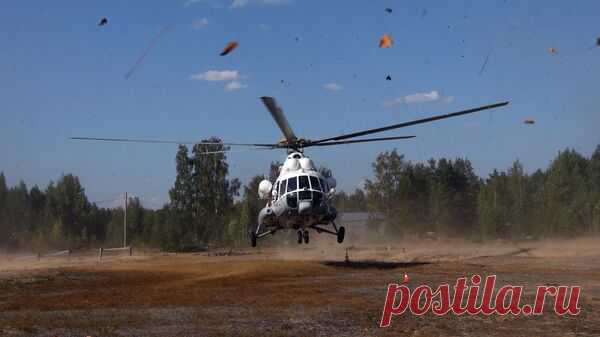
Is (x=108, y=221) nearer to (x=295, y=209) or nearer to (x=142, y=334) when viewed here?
(x=295, y=209)

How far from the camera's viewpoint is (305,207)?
2567cm

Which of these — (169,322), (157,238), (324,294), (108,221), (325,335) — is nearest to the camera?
(325,335)

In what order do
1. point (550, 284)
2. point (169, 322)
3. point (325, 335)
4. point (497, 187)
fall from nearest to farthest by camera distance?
point (325, 335), point (169, 322), point (550, 284), point (497, 187)

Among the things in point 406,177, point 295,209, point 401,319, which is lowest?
point 401,319

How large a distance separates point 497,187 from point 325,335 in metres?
84.0

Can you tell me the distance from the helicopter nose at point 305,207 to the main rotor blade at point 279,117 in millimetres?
3673

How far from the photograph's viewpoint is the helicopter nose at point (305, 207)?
25688 millimetres

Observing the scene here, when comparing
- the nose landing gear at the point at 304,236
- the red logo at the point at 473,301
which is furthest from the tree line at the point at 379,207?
the red logo at the point at 473,301

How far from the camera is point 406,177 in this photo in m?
90.7

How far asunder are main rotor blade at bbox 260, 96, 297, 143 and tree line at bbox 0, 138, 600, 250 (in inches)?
1813

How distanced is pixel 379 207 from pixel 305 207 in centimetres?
6993

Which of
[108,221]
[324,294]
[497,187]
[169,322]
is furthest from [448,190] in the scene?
[169,322]

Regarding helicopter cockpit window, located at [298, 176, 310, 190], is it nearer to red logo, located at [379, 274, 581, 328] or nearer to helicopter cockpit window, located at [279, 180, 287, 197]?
helicopter cockpit window, located at [279, 180, 287, 197]

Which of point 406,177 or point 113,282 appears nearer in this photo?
point 113,282
